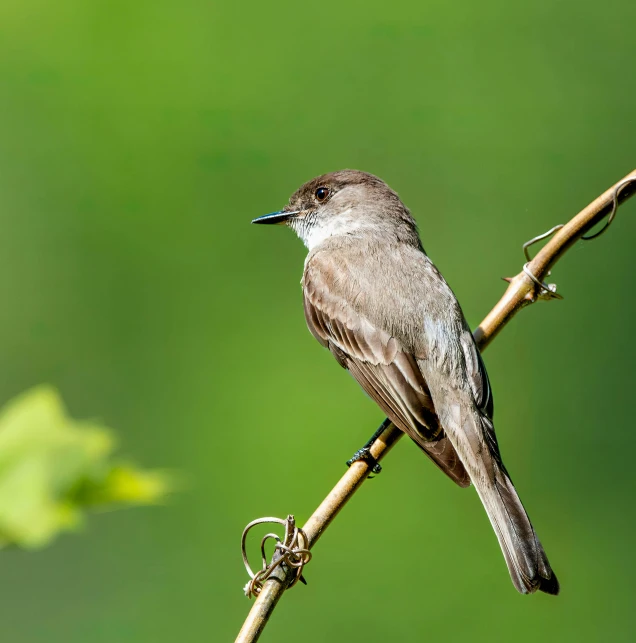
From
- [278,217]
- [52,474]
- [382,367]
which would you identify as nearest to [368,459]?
[382,367]

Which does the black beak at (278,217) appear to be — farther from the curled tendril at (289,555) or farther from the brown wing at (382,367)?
the curled tendril at (289,555)

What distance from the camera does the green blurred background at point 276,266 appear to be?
15.1 ft

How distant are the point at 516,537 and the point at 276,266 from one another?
336cm

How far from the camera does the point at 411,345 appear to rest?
2.74m

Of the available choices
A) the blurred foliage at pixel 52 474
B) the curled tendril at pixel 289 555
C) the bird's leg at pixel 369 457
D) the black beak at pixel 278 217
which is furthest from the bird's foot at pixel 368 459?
the black beak at pixel 278 217

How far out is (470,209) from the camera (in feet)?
17.5

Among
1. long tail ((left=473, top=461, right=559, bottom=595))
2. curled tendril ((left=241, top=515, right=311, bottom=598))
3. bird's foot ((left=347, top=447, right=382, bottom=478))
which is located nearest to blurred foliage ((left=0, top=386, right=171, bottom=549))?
curled tendril ((left=241, top=515, right=311, bottom=598))

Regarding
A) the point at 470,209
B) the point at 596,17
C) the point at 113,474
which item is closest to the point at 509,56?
the point at 596,17

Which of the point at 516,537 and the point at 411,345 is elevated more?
the point at 411,345

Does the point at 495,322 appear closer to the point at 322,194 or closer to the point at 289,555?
the point at 289,555

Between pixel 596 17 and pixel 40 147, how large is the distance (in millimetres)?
3597

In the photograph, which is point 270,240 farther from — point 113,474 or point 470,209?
point 113,474

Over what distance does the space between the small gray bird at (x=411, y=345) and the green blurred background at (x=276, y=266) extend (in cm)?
109

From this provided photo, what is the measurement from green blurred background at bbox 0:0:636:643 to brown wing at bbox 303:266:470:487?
1319mm
